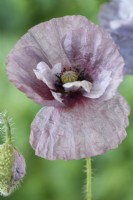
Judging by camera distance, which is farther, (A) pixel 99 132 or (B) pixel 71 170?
(B) pixel 71 170

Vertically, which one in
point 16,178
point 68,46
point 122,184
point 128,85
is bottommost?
point 122,184

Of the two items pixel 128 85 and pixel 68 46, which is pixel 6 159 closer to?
pixel 68 46

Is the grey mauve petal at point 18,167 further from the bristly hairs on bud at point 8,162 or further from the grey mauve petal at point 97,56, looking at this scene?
the grey mauve petal at point 97,56

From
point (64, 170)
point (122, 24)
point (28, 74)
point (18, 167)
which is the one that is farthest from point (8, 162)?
point (64, 170)

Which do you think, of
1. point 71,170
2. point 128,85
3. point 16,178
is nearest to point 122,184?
point 71,170

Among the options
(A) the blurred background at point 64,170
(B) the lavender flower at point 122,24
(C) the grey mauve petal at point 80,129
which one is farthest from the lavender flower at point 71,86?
(A) the blurred background at point 64,170

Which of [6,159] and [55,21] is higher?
[55,21]

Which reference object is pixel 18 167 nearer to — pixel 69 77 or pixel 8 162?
pixel 8 162
